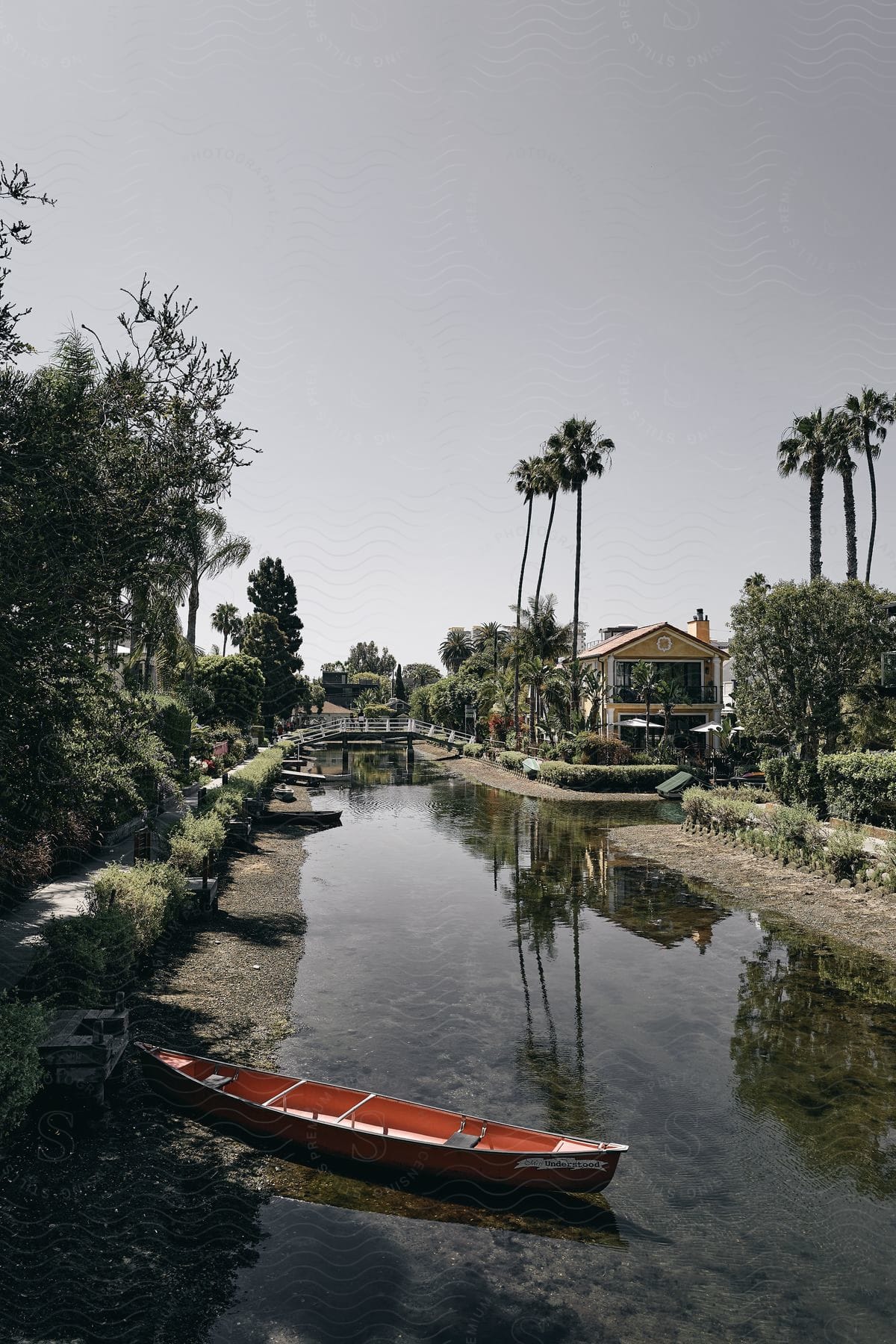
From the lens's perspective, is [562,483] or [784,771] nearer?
[784,771]

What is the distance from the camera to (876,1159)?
34.0 ft

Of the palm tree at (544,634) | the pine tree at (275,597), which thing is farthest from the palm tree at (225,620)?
the palm tree at (544,634)

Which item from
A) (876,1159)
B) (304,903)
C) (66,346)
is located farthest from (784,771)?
(66,346)

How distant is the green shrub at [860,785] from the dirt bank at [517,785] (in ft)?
58.7

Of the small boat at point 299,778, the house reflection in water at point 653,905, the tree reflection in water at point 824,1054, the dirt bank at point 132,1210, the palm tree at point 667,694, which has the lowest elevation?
the tree reflection in water at point 824,1054

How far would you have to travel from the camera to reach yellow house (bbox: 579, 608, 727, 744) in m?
62.8

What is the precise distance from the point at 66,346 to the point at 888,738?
32.5 m

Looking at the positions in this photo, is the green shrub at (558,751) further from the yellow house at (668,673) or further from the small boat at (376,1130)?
the small boat at (376,1130)

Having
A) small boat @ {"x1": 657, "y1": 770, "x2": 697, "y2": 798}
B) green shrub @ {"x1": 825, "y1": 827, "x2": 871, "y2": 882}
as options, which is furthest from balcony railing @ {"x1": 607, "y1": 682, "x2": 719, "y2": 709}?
green shrub @ {"x1": 825, "y1": 827, "x2": 871, "y2": 882}

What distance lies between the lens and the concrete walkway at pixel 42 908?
1291 cm

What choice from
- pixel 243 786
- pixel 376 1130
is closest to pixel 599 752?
pixel 243 786

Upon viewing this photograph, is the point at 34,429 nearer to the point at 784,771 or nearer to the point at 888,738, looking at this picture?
the point at 784,771

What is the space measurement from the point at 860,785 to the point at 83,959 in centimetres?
2192

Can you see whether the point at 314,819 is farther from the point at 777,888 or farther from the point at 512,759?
the point at 512,759
